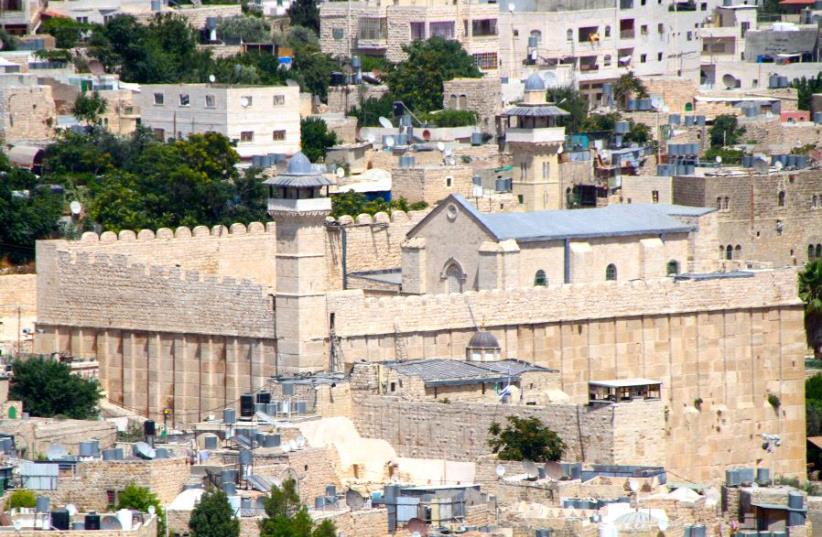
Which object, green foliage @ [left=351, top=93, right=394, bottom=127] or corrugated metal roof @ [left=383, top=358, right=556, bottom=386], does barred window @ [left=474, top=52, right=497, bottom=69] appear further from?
corrugated metal roof @ [left=383, top=358, right=556, bottom=386]

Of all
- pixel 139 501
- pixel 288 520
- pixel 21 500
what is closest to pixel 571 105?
pixel 139 501

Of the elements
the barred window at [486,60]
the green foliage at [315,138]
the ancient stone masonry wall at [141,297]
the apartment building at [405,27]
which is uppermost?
the apartment building at [405,27]

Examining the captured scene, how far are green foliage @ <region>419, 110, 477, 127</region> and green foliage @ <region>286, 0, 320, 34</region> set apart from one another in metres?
21.0

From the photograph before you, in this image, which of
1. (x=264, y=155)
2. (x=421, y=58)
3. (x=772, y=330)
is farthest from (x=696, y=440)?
(x=421, y=58)

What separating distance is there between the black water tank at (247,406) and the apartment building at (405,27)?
50481 mm

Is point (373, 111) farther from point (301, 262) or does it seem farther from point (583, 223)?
point (301, 262)

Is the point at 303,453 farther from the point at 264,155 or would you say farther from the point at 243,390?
the point at 264,155

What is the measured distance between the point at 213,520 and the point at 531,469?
364 inches

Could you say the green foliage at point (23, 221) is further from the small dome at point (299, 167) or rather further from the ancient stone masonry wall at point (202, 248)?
the small dome at point (299, 167)

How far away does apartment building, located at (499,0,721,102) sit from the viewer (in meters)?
132

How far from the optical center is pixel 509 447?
73.5 meters

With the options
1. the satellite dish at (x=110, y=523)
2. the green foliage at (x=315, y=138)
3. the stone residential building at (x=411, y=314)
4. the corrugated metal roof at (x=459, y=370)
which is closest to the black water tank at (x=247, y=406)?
the stone residential building at (x=411, y=314)

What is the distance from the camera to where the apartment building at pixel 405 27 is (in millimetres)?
129625

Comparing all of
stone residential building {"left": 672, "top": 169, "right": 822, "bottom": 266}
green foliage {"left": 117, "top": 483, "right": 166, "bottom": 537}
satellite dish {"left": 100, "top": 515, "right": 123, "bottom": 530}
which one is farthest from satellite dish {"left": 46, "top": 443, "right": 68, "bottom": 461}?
stone residential building {"left": 672, "top": 169, "right": 822, "bottom": 266}
